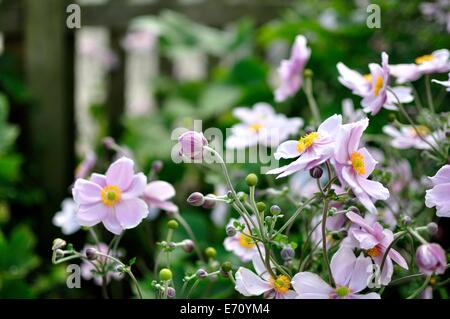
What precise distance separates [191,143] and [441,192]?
1.04ft

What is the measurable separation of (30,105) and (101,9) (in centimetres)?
51

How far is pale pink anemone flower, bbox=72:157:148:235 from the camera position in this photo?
852 millimetres

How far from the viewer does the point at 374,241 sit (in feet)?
2.57

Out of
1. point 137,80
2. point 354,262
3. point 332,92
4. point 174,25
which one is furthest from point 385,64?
point 137,80

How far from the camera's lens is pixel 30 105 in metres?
2.50

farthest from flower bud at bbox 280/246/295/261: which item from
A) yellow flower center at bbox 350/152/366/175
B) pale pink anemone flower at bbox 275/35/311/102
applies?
pale pink anemone flower at bbox 275/35/311/102

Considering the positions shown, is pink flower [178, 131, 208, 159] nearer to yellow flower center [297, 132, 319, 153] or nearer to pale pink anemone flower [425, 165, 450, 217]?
yellow flower center [297, 132, 319, 153]

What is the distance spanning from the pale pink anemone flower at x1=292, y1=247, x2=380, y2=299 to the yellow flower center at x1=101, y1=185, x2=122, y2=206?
0.85ft

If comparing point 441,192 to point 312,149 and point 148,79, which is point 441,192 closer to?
point 312,149

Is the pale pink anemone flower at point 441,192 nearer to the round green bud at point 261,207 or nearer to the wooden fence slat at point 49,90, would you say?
the round green bud at point 261,207

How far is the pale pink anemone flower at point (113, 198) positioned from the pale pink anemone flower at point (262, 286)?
0.15 meters

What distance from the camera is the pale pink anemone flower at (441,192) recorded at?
0.80 meters

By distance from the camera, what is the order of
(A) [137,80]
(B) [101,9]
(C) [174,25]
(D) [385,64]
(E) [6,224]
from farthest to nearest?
1. (A) [137,80]
2. (B) [101,9]
3. (C) [174,25]
4. (E) [6,224]
5. (D) [385,64]
